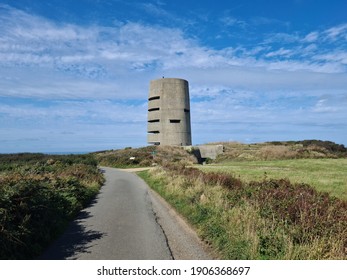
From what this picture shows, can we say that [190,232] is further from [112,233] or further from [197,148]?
[197,148]

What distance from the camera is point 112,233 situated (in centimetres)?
936

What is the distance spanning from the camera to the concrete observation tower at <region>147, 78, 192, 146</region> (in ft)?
190

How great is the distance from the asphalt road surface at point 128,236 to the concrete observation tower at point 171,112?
44039mm

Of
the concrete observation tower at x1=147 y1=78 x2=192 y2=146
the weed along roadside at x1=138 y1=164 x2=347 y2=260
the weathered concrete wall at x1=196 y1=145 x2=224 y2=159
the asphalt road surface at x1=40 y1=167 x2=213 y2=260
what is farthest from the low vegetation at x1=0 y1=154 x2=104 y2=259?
the concrete observation tower at x1=147 y1=78 x2=192 y2=146

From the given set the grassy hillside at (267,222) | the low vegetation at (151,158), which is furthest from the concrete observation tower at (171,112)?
the grassy hillside at (267,222)

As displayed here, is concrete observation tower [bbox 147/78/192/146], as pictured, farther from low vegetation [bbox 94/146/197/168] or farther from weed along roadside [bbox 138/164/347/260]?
weed along roadside [bbox 138/164/347/260]

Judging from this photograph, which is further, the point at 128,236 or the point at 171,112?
the point at 171,112

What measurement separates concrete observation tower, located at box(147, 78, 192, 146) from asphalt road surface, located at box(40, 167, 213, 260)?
44.0 m

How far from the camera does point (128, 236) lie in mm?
9000

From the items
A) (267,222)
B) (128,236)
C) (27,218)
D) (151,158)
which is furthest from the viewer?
(151,158)

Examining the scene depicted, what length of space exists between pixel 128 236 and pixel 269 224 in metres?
3.84

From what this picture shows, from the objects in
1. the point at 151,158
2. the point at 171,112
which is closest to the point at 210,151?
the point at 171,112

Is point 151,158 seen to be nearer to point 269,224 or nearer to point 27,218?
point 27,218
